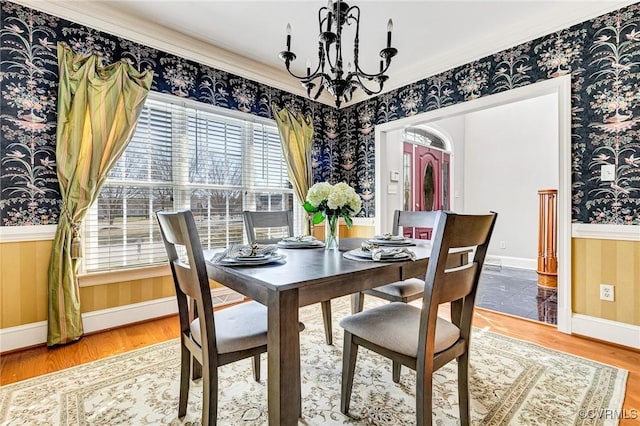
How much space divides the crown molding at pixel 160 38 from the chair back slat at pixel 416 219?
7.14 ft

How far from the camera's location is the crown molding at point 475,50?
227 cm

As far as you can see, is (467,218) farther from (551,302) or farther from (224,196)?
(551,302)

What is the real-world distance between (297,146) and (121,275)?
86.5 inches

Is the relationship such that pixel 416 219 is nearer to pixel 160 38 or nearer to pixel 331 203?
pixel 331 203

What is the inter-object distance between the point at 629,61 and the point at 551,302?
7.42ft

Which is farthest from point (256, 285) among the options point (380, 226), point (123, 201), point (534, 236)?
point (534, 236)

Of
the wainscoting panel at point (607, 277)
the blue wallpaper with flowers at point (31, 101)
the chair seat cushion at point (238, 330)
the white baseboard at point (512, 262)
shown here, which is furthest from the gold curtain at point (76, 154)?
the white baseboard at point (512, 262)

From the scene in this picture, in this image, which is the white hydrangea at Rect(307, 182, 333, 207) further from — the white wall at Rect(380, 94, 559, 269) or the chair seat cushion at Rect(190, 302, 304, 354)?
the white wall at Rect(380, 94, 559, 269)

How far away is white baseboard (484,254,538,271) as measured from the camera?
4.80 metres

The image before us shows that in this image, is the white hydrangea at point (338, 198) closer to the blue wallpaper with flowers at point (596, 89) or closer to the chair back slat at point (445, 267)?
the chair back slat at point (445, 267)

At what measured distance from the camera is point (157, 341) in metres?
2.26

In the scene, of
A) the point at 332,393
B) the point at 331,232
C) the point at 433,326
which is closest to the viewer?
the point at 433,326

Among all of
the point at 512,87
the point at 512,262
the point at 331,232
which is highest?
the point at 512,87

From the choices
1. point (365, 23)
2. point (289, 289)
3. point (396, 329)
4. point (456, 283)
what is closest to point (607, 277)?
point (456, 283)
